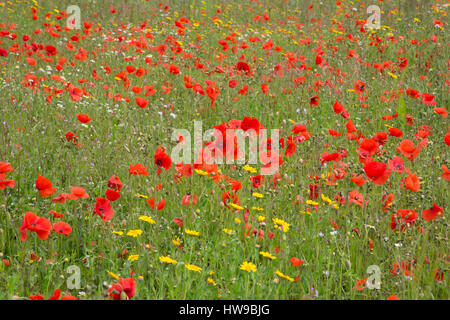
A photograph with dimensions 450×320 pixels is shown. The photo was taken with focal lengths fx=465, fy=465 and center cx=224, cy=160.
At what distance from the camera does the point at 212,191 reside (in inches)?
109

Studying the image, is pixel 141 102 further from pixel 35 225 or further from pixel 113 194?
pixel 35 225

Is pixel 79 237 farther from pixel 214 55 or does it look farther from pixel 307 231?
pixel 214 55

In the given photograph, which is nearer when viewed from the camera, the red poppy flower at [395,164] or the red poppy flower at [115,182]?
the red poppy flower at [115,182]

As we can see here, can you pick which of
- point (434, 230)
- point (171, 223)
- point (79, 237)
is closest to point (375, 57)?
point (434, 230)

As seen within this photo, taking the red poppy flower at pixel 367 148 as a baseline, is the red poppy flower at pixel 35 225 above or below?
below

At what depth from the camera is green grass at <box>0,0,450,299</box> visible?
2.15m

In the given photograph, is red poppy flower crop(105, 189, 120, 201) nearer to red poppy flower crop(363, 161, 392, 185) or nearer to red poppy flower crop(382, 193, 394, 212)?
red poppy flower crop(363, 161, 392, 185)

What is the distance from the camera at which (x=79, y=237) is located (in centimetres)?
246

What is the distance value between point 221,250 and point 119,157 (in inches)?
47.2

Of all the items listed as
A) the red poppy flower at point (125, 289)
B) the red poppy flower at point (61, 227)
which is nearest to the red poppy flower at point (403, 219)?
the red poppy flower at point (125, 289)

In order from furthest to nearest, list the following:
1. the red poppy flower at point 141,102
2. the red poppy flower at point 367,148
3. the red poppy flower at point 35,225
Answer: the red poppy flower at point 141,102 < the red poppy flower at point 367,148 < the red poppy flower at point 35,225

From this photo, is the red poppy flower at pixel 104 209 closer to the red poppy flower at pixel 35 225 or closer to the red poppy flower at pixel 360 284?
the red poppy flower at pixel 35 225

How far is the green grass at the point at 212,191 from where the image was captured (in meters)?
2.15

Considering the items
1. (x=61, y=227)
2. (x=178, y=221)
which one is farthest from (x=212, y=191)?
(x=61, y=227)
